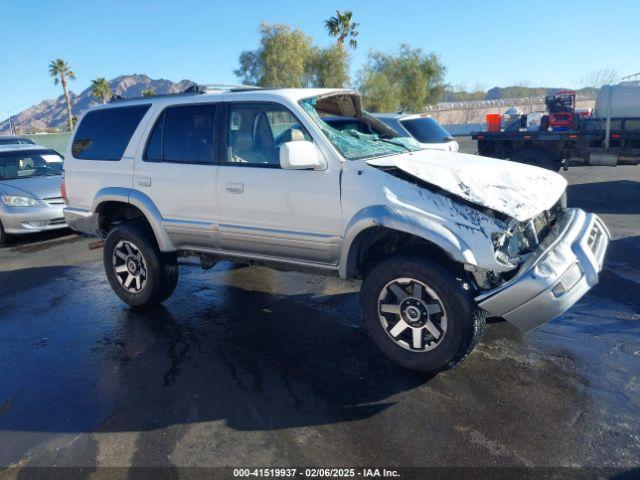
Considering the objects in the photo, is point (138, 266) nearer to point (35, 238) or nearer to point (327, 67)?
point (35, 238)

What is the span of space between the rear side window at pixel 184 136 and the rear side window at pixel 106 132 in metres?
0.34

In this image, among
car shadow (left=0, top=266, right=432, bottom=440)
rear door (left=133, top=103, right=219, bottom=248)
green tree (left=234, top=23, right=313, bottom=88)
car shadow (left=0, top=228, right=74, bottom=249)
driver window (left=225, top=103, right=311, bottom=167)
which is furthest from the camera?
green tree (left=234, top=23, right=313, bottom=88)

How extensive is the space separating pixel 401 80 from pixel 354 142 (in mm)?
53933

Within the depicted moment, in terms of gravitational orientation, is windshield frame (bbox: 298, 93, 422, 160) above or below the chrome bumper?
above

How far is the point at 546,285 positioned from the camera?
3.18 metres

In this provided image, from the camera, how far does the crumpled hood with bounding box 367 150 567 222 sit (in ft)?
11.3

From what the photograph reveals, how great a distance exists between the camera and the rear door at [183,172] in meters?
4.54

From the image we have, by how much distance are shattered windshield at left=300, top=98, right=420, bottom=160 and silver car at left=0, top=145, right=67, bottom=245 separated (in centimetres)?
654

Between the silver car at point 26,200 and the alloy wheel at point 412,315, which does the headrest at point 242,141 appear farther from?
the silver car at point 26,200

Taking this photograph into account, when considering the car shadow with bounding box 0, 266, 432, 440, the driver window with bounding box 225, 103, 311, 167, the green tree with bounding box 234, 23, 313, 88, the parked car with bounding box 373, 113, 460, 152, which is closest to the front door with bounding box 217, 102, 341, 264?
the driver window with bounding box 225, 103, 311, 167

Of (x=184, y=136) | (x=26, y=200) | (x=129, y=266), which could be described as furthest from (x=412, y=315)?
(x=26, y=200)

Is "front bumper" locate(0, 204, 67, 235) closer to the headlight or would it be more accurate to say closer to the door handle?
the headlight

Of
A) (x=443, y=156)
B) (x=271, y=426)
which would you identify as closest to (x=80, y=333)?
(x=271, y=426)

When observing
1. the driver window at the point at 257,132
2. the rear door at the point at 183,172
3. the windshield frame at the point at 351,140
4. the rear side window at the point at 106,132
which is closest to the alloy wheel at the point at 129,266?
the rear door at the point at 183,172
